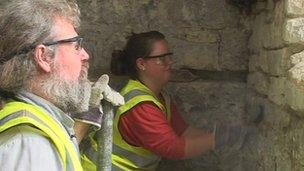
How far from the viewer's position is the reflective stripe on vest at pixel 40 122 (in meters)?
1.27

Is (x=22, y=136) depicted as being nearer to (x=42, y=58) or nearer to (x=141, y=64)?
(x=42, y=58)

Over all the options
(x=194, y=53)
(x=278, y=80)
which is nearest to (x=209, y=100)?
(x=194, y=53)

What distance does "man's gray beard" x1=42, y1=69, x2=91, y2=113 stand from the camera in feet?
4.64

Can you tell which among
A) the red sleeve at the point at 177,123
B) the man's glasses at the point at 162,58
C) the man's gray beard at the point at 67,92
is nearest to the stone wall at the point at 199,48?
the red sleeve at the point at 177,123

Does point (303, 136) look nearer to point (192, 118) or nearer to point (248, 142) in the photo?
point (248, 142)

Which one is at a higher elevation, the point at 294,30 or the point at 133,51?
the point at 294,30

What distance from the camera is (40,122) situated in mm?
1290

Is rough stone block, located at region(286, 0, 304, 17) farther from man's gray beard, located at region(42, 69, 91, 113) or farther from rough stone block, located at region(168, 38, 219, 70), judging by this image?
rough stone block, located at region(168, 38, 219, 70)

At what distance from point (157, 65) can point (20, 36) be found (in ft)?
4.62

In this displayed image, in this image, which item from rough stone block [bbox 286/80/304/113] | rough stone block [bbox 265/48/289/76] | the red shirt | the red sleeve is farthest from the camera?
the red sleeve

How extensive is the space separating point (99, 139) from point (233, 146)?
101cm

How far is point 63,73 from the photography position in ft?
4.74

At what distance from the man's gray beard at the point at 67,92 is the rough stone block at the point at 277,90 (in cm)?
88

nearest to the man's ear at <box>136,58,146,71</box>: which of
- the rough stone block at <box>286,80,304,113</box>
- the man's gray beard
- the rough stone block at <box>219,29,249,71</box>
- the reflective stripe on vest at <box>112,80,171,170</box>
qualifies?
the reflective stripe on vest at <box>112,80,171,170</box>
